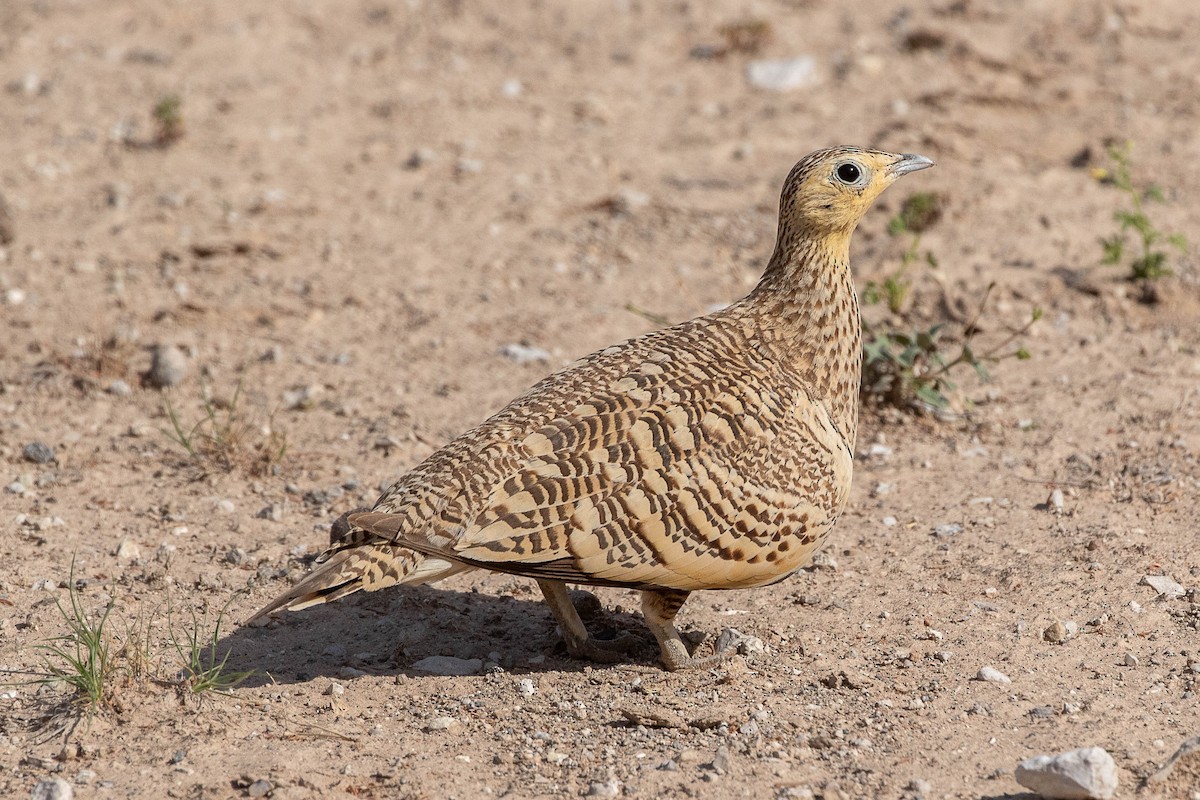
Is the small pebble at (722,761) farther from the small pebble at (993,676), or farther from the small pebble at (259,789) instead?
the small pebble at (259,789)

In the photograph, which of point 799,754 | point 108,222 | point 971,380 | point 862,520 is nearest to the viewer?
point 799,754

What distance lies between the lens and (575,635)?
5465 mm

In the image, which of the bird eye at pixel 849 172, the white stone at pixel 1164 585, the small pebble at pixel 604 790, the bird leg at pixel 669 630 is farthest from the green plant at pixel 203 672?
the white stone at pixel 1164 585

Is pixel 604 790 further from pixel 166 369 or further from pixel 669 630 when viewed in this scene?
pixel 166 369

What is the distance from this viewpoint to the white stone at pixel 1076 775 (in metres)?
4.21

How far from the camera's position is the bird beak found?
5.72 m

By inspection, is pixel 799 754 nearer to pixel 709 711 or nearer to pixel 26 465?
pixel 709 711

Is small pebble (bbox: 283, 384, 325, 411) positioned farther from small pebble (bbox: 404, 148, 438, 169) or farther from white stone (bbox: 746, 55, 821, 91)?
white stone (bbox: 746, 55, 821, 91)

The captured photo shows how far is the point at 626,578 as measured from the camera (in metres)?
4.96

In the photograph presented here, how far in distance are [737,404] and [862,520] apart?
1.58 metres

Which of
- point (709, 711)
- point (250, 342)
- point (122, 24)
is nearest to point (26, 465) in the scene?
point (250, 342)

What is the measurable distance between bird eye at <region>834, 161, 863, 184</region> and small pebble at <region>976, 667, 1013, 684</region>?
201 cm

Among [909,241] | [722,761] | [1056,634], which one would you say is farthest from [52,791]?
[909,241]

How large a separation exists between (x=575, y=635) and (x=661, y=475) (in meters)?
0.88
